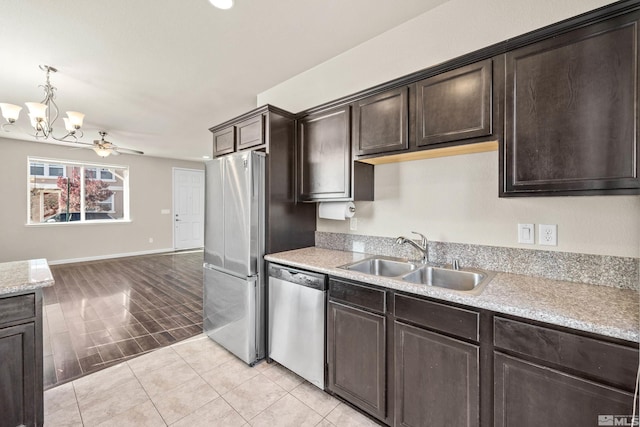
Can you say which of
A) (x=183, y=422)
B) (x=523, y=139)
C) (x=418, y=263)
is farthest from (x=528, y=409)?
(x=183, y=422)

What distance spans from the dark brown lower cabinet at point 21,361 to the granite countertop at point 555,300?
1.78 m

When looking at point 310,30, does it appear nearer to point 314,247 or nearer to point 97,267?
point 314,247

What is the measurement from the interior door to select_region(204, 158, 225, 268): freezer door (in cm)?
575

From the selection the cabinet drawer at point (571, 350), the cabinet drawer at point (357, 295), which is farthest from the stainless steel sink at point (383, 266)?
the cabinet drawer at point (571, 350)

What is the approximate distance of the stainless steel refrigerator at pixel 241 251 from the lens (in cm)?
233

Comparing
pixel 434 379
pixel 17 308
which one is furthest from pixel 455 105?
pixel 17 308

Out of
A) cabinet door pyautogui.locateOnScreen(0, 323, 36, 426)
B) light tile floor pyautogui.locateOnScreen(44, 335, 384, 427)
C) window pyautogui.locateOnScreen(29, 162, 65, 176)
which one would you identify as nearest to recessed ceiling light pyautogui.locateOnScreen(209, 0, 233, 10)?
cabinet door pyautogui.locateOnScreen(0, 323, 36, 426)

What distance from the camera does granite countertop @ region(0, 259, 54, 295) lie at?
1.46m

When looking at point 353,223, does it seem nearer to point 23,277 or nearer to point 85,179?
point 23,277

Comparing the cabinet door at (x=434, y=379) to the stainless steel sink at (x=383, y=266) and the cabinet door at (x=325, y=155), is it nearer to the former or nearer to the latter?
the stainless steel sink at (x=383, y=266)

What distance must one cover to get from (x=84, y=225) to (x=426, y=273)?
7476 mm

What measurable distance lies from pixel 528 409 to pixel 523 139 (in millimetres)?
1245

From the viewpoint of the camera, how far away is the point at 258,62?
2711 millimetres

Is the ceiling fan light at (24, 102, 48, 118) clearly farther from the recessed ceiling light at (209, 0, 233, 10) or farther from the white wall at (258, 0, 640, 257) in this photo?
the white wall at (258, 0, 640, 257)
